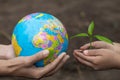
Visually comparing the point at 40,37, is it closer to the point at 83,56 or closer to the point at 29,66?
the point at 29,66

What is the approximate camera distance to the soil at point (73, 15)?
584 centimetres

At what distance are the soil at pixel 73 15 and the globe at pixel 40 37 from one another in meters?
1.30

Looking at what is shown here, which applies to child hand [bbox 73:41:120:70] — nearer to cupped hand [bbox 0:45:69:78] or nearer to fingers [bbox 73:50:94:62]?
fingers [bbox 73:50:94:62]

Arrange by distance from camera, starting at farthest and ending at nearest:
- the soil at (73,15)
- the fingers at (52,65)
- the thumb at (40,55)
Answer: the soil at (73,15) < the fingers at (52,65) < the thumb at (40,55)

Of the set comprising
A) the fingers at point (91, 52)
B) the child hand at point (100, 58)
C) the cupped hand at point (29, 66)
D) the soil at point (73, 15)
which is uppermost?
the soil at point (73, 15)

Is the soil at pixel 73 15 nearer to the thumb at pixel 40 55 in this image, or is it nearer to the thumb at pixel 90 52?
the thumb at pixel 90 52

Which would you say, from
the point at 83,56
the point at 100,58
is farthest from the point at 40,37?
the point at 100,58

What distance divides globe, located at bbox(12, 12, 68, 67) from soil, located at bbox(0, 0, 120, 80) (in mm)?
1303

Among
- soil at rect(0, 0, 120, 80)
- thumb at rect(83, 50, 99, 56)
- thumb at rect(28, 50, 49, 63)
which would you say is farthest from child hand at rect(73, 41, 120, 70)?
soil at rect(0, 0, 120, 80)

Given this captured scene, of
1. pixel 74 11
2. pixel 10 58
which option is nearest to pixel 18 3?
pixel 74 11

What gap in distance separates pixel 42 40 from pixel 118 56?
0.73 metres

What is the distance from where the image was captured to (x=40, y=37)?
380 cm

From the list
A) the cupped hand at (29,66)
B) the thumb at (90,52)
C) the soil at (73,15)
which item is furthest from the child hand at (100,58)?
the soil at (73,15)

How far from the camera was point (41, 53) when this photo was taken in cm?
370
